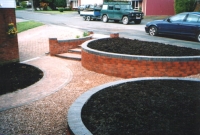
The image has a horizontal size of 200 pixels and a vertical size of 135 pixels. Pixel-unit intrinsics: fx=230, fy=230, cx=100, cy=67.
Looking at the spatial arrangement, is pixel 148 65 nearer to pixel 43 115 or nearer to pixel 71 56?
pixel 43 115

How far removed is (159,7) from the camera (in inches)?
1312

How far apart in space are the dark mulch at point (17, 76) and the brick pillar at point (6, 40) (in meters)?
0.33

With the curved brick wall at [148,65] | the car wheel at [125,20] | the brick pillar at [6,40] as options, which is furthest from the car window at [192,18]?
the brick pillar at [6,40]

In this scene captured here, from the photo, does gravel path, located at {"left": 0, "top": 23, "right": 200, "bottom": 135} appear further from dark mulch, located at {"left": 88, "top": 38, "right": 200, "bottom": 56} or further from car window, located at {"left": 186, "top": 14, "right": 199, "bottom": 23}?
A: car window, located at {"left": 186, "top": 14, "right": 199, "bottom": 23}

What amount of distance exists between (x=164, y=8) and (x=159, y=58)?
28.3m

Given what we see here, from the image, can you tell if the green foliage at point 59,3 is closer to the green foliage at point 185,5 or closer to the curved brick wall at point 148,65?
the green foliage at point 185,5

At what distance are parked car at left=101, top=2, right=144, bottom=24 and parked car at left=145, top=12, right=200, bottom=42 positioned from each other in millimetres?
7285

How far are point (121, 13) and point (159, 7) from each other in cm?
1216

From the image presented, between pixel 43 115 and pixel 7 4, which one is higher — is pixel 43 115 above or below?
below

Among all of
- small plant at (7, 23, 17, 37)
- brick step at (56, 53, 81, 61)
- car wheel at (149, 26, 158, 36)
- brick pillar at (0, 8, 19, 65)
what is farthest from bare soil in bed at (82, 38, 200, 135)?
car wheel at (149, 26, 158, 36)

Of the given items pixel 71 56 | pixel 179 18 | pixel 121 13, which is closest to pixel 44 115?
pixel 71 56

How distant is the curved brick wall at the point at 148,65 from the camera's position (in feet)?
23.4

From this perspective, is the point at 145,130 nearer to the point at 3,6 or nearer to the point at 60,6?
the point at 3,6

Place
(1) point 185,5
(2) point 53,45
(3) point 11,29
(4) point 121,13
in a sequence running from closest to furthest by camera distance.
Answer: (3) point 11,29 < (2) point 53,45 < (4) point 121,13 < (1) point 185,5
